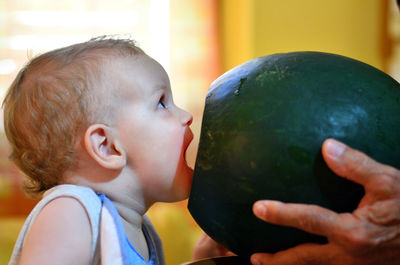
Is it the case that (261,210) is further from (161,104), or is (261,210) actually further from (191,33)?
(191,33)


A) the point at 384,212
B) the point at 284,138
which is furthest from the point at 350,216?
the point at 284,138

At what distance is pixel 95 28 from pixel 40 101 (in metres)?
2.45

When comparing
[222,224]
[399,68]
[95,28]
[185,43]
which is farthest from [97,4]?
[222,224]

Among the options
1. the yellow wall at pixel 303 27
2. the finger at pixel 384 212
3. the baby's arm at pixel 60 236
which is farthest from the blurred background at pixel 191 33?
the finger at pixel 384 212

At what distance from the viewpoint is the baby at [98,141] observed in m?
0.81

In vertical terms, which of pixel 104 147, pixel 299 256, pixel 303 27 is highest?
pixel 303 27

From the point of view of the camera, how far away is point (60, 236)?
0.76 meters

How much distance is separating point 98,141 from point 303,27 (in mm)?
2437

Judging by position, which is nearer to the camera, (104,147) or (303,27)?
(104,147)

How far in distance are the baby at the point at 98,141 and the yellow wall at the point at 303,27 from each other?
2108mm

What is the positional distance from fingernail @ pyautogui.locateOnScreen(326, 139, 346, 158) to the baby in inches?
12.8

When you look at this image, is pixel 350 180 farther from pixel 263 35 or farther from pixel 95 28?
pixel 95 28

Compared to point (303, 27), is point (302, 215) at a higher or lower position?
Answer: lower

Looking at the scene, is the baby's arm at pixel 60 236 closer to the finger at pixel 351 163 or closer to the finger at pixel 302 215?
the finger at pixel 302 215
